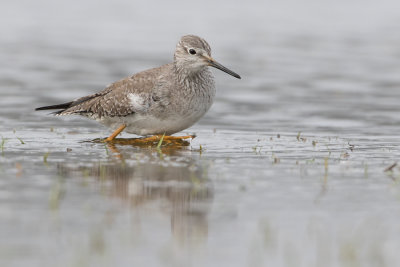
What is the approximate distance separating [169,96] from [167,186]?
10.3 feet

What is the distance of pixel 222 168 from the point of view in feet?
28.9

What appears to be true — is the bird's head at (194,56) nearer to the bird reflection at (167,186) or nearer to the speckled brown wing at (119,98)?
the speckled brown wing at (119,98)

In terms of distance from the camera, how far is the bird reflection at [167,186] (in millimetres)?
6410

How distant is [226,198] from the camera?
289 inches

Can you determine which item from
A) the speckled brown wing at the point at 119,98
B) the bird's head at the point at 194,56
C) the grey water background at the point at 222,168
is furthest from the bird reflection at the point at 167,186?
the bird's head at the point at 194,56

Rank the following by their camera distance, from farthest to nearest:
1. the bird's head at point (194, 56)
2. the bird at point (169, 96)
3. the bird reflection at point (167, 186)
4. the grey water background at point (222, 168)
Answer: the bird's head at point (194, 56), the bird at point (169, 96), the bird reflection at point (167, 186), the grey water background at point (222, 168)

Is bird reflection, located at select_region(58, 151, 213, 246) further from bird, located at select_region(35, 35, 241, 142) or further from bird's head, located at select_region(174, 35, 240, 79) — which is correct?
bird's head, located at select_region(174, 35, 240, 79)

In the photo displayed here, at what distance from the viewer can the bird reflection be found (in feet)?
21.0

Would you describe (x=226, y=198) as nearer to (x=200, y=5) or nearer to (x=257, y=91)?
(x=257, y=91)

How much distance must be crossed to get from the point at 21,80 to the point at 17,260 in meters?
11.9

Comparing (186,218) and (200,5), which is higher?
(200,5)

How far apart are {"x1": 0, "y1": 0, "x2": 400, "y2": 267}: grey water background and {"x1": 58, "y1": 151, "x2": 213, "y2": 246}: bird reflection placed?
0.8 inches

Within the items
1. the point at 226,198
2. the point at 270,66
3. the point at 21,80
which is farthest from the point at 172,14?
the point at 226,198

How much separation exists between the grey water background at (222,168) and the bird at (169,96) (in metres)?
0.51
